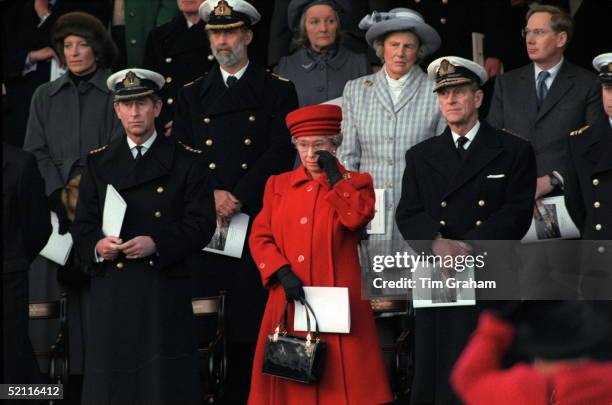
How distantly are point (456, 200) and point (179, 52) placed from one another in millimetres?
3181

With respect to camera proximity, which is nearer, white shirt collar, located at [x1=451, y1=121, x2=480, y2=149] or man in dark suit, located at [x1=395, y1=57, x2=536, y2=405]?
man in dark suit, located at [x1=395, y1=57, x2=536, y2=405]

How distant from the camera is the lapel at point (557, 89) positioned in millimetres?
9500

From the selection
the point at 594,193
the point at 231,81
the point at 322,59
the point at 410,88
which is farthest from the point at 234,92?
the point at 594,193

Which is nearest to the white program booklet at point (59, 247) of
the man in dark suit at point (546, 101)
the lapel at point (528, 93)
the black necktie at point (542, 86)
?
the man in dark suit at point (546, 101)

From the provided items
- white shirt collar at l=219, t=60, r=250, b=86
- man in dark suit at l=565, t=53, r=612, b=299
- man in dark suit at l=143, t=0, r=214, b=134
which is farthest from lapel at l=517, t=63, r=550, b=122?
man in dark suit at l=143, t=0, r=214, b=134

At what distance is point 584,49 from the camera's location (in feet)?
34.6

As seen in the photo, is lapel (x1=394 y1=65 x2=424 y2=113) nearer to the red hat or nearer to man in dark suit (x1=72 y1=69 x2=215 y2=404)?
the red hat

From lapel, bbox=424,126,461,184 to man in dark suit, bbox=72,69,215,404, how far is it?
53.4 inches

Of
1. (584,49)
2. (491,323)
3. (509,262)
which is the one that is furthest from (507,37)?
(491,323)

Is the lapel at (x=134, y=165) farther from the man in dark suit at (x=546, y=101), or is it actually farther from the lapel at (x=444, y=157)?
the man in dark suit at (x=546, y=101)

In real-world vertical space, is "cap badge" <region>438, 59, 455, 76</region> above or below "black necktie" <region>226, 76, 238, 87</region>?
below

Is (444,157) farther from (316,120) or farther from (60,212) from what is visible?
(60,212)

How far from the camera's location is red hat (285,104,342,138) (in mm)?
7703

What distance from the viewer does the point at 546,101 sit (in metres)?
9.53
